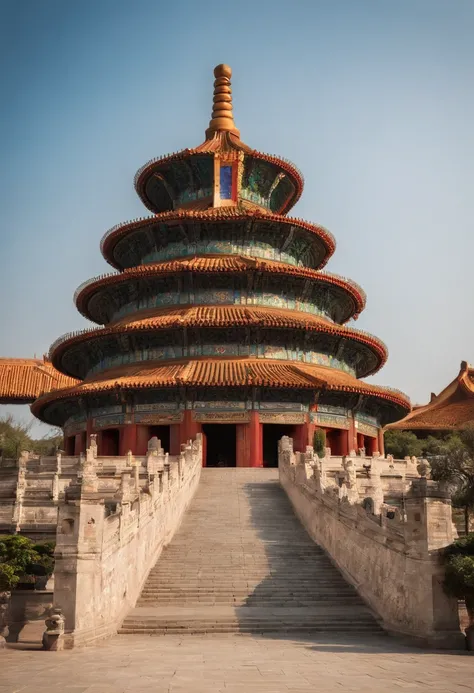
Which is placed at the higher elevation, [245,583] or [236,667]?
[245,583]

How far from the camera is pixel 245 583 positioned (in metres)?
19.3

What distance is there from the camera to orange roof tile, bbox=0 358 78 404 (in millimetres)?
64062

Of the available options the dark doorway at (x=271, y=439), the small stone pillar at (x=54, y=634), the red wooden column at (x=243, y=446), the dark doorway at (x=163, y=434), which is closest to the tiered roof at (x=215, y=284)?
the red wooden column at (x=243, y=446)

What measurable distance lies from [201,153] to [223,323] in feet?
45.7

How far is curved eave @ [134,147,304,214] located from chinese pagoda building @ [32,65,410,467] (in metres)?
0.10

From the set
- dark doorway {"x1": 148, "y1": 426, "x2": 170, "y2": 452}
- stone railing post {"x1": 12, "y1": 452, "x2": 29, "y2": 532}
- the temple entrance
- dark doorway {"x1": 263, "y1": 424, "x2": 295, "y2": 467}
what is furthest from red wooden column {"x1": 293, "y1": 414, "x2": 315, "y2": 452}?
stone railing post {"x1": 12, "y1": 452, "x2": 29, "y2": 532}

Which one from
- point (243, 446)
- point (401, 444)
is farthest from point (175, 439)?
point (401, 444)

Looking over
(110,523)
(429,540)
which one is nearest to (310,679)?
(429,540)

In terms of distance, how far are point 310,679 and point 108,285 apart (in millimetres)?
35611

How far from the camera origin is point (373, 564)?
1820 cm

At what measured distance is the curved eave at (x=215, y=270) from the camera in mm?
42875

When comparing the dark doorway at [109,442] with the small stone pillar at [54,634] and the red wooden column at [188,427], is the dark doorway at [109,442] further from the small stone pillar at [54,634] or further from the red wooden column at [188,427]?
the small stone pillar at [54,634]

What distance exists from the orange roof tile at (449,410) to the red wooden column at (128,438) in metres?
24.3

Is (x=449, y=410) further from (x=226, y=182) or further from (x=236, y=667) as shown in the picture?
(x=236, y=667)
